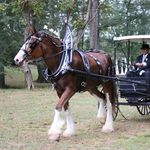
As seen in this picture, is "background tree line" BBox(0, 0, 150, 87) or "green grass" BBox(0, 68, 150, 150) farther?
"background tree line" BBox(0, 0, 150, 87)

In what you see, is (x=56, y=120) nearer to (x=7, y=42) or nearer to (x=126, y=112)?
(x=126, y=112)

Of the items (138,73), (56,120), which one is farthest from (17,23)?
(56,120)

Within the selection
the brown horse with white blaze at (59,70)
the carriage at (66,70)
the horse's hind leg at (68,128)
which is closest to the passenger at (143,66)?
the carriage at (66,70)

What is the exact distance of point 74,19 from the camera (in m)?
26.4

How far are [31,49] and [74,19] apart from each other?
17.6 meters

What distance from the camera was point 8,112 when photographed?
13719 millimetres

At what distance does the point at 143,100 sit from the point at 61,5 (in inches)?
427

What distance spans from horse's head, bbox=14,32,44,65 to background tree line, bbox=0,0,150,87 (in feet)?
19.9

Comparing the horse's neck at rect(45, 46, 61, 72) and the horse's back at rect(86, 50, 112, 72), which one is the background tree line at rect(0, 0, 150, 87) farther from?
the horse's neck at rect(45, 46, 61, 72)

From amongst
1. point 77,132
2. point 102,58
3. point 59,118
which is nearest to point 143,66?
point 102,58

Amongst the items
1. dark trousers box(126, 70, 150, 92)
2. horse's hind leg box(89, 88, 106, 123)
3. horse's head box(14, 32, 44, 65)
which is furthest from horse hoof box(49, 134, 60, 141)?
dark trousers box(126, 70, 150, 92)

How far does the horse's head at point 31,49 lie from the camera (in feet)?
29.3

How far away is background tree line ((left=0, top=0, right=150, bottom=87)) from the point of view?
21359 millimetres

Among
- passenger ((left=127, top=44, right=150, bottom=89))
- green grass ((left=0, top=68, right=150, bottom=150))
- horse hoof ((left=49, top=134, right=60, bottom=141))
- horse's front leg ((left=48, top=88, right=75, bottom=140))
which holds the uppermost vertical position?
passenger ((left=127, top=44, right=150, bottom=89))
